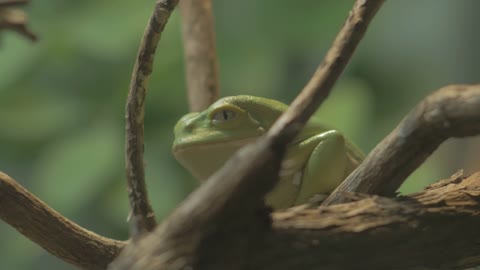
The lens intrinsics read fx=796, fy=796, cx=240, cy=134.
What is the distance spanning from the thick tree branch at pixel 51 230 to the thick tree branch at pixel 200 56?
70 cm

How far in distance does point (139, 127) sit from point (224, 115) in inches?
13.1

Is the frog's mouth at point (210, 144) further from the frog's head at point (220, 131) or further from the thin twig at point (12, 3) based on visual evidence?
the thin twig at point (12, 3)

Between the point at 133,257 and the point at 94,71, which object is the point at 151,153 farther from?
the point at 133,257

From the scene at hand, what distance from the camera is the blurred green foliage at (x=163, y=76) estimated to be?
2605 mm

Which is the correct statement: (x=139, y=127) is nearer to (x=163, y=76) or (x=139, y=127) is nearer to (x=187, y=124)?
(x=187, y=124)

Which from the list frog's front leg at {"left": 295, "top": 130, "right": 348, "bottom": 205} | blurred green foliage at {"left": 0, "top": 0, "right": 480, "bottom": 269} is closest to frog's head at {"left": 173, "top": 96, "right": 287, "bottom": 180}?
frog's front leg at {"left": 295, "top": 130, "right": 348, "bottom": 205}

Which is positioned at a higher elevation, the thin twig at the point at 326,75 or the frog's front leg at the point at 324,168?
the thin twig at the point at 326,75

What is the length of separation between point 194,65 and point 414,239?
94cm

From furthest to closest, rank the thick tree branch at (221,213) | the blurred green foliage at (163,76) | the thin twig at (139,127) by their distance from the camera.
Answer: the blurred green foliage at (163,76), the thin twig at (139,127), the thick tree branch at (221,213)

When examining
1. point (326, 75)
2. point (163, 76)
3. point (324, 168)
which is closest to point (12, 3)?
point (324, 168)

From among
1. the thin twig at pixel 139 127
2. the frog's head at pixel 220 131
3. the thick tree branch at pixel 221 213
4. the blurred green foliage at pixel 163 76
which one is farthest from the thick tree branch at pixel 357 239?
the blurred green foliage at pixel 163 76

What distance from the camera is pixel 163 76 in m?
2.73

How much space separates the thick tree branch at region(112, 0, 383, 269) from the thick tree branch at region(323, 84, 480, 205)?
15 centimetres

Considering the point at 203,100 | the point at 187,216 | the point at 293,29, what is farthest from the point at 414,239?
the point at 293,29
